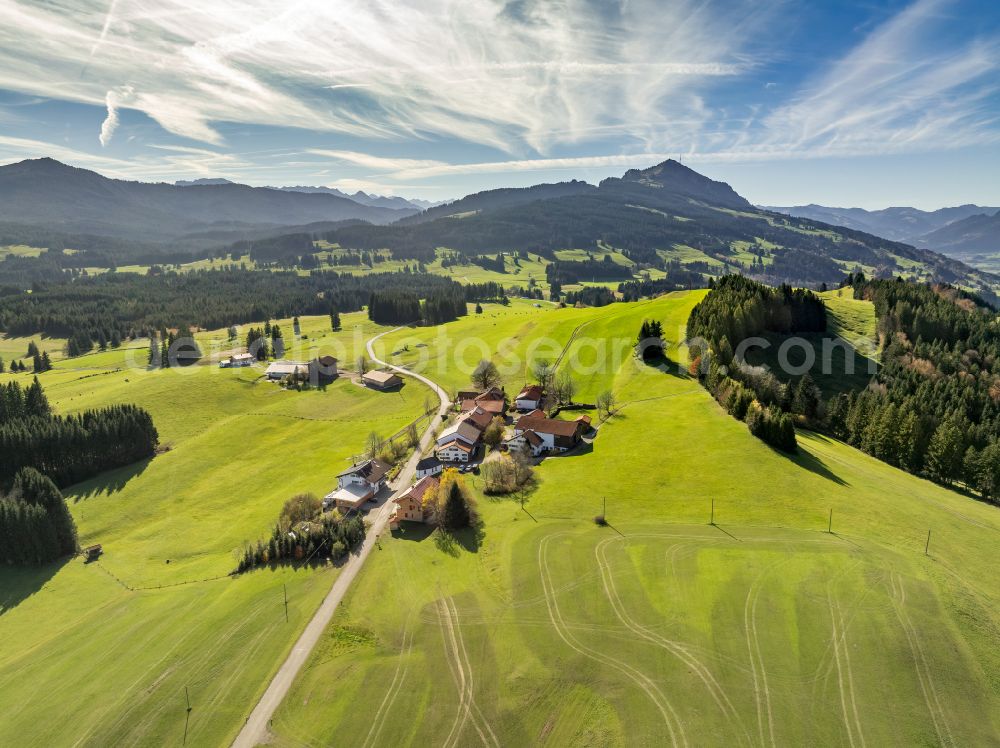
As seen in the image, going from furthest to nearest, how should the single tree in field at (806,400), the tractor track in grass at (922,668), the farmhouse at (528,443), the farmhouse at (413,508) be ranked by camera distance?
1. the single tree in field at (806,400)
2. the farmhouse at (528,443)
3. the farmhouse at (413,508)
4. the tractor track in grass at (922,668)

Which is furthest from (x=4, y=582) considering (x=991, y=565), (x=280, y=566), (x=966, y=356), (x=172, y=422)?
(x=966, y=356)

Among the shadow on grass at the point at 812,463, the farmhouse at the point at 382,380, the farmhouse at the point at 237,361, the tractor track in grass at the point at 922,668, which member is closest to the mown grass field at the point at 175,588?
the farmhouse at the point at 382,380

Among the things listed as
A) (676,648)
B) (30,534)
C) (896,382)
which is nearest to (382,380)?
(30,534)

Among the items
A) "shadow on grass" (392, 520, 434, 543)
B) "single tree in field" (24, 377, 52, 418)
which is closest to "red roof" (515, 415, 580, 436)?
"shadow on grass" (392, 520, 434, 543)

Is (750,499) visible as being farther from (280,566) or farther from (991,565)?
(280,566)

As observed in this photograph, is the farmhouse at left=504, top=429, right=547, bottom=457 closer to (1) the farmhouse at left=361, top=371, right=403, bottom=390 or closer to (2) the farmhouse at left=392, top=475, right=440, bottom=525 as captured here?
(2) the farmhouse at left=392, top=475, right=440, bottom=525

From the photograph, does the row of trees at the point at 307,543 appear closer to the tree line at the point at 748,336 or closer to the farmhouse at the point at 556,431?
the farmhouse at the point at 556,431
